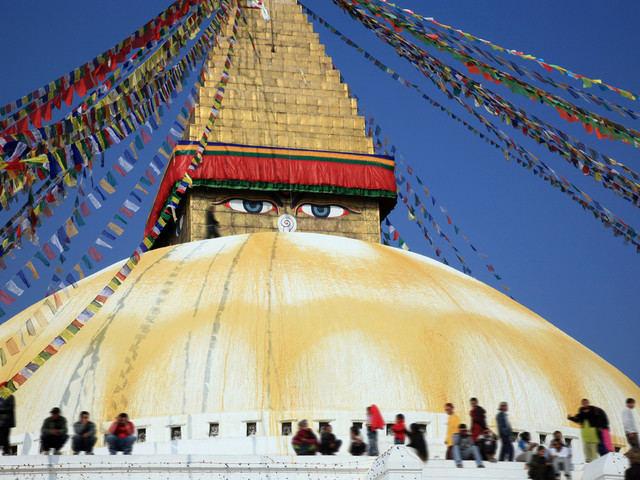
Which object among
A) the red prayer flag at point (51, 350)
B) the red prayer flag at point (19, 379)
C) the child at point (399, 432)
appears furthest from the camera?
the red prayer flag at point (51, 350)

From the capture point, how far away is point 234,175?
18109 mm

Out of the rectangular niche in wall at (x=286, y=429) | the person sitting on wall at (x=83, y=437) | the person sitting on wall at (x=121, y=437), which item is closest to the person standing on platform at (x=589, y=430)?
the rectangular niche in wall at (x=286, y=429)

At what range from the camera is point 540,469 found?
8.73 m

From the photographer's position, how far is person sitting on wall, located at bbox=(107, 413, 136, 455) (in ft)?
32.3

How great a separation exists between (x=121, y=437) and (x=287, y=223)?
8.92 meters

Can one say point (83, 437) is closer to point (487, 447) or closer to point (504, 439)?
point (487, 447)

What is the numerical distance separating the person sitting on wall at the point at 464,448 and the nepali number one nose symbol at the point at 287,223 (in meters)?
9.18

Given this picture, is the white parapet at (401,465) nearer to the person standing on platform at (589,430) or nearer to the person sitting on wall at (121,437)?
the person standing on platform at (589,430)

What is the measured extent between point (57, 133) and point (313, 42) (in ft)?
33.2

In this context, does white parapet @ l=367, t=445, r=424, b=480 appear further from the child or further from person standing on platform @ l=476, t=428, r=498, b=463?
the child

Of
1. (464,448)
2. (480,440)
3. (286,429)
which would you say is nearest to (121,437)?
(286,429)

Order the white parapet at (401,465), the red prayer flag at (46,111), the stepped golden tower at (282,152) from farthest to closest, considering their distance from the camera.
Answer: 1. the stepped golden tower at (282,152)
2. the red prayer flag at (46,111)
3. the white parapet at (401,465)

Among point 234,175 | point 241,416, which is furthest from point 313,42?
point 241,416

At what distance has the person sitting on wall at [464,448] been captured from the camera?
30.6ft
